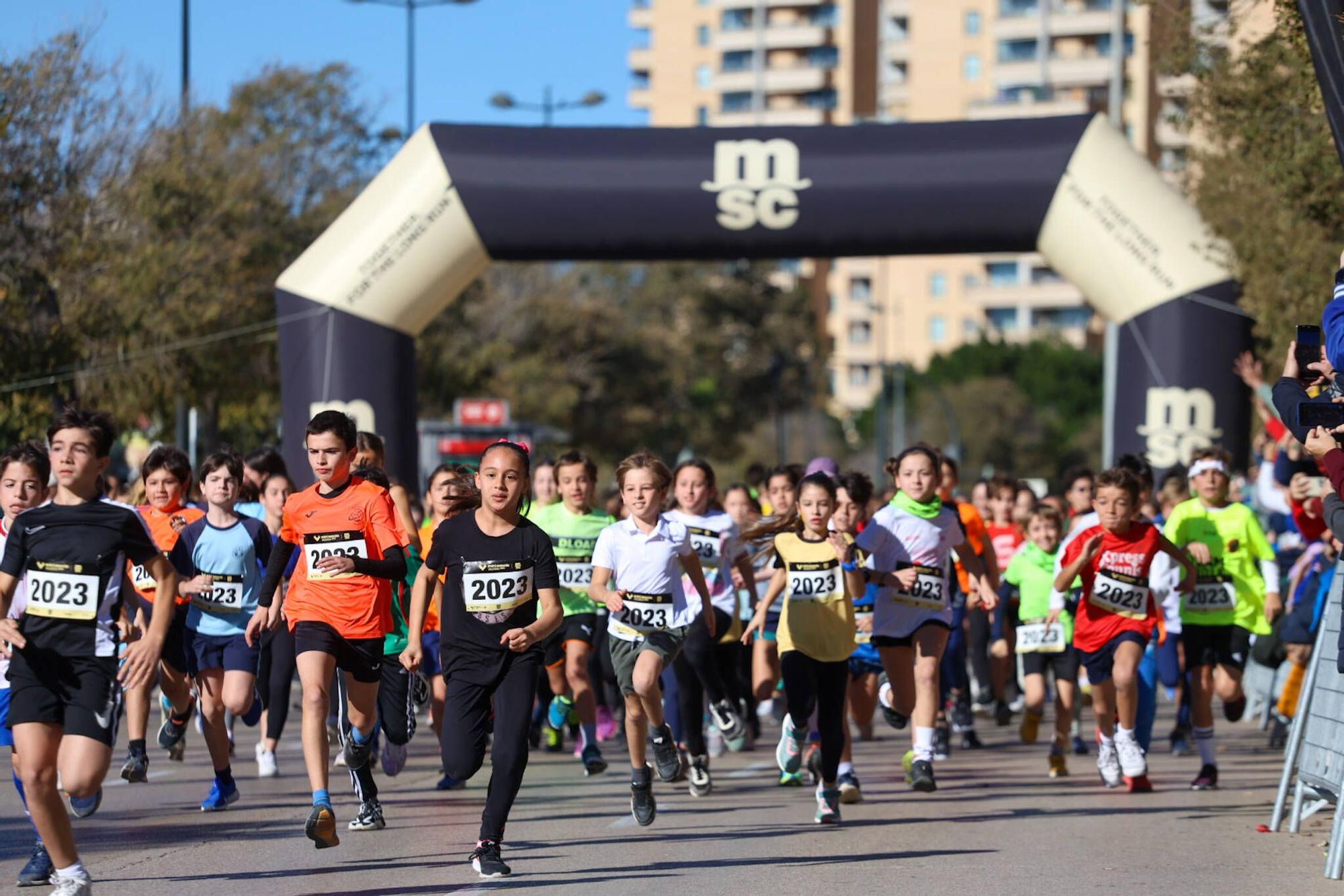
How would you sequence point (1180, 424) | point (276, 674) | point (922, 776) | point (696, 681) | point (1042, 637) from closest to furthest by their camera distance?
point (922, 776)
point (276, 674)
point (696, 681)
point (1042, 637)
point (1180, 424)

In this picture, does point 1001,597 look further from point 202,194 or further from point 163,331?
point 202,194

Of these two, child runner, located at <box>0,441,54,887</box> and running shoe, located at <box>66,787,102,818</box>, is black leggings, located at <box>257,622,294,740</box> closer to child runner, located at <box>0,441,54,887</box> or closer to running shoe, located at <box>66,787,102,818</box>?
→ child runner, located at <box>0,441,54,887</box>

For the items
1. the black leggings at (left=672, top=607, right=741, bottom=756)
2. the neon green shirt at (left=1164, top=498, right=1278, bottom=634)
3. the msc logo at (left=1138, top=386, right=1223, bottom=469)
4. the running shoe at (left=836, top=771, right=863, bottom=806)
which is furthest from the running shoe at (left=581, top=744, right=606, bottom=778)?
the msc logo at (left=1138, top=386, right=1223, bottom=469)

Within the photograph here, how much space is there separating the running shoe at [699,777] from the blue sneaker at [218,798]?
2.48 m

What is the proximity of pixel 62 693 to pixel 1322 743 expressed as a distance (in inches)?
204

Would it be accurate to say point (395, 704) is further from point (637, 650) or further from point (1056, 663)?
point (1056, 663)

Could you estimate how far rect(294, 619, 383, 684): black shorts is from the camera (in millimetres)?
8328

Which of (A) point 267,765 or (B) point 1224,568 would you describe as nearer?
(A) point 267,765

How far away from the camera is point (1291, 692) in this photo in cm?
1306

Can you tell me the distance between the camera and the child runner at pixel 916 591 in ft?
34.9

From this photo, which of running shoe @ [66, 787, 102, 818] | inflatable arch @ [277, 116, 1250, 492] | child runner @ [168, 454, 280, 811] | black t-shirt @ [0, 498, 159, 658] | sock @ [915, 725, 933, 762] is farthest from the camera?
inflatable arch @ [277, 116, 1250, 492]

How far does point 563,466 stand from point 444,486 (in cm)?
179

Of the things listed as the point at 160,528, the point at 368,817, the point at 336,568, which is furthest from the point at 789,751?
the point at 160,528

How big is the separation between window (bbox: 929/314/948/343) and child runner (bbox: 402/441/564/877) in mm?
97724
